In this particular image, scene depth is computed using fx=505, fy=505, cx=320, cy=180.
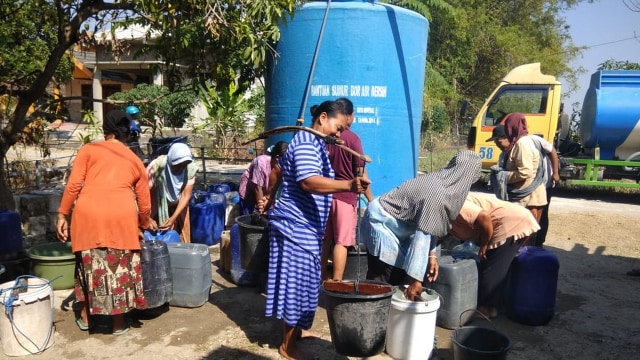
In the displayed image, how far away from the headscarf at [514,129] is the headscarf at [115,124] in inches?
150

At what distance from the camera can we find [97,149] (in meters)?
3.69

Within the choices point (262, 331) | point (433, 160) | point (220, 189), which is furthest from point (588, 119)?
point (262, 331)

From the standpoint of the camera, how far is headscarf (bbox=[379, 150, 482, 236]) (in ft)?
10.9

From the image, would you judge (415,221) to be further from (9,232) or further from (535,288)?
(9,232)

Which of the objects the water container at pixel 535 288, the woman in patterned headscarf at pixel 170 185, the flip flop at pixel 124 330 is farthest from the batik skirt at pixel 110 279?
the water container at pixel 535 288

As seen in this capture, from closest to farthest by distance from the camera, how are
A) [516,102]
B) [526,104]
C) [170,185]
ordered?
[170,185] < [526,104] < [516,102]

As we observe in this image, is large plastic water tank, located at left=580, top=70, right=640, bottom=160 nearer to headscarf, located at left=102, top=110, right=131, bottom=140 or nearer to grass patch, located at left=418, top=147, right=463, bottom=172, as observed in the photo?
grass patch, located at left=418, top=147, right=463, bottom=172

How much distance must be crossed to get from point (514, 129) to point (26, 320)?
4.75 m

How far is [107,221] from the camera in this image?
3.63m

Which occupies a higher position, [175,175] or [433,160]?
[175,175]

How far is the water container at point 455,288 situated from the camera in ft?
13.1

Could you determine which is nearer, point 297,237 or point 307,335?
point 297,237

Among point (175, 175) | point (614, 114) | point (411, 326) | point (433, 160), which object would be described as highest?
point (614, 114)

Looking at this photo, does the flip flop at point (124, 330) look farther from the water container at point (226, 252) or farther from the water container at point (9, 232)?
the water container at point (9, 232)
